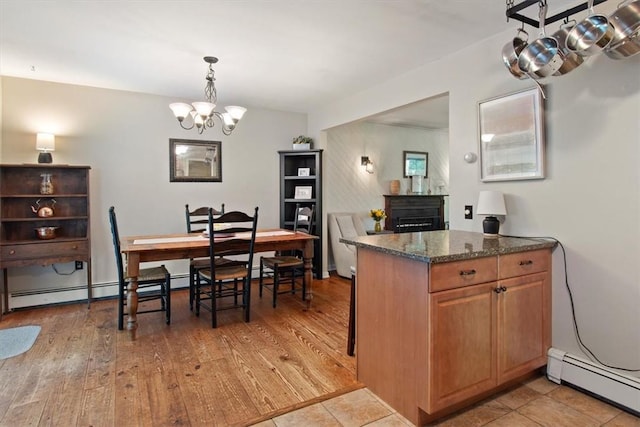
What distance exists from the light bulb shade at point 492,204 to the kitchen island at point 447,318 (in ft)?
0.87

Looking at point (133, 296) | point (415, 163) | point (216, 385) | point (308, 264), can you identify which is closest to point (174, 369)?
point (216, 385)

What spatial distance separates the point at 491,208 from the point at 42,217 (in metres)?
4.25

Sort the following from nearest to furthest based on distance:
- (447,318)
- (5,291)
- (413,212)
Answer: (447,318) < (5,291) < (413,212)

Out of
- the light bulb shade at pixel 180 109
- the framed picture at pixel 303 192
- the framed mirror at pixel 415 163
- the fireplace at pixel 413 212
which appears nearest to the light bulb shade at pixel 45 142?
the light bulb shade at pixel 180 109

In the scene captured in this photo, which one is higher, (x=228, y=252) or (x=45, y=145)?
(x=45, y=145)

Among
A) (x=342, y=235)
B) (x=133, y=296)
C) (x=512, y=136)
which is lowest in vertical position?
(x=133, y=296)

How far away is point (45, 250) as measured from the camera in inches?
139

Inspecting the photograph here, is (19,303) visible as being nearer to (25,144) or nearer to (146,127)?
(25,144)

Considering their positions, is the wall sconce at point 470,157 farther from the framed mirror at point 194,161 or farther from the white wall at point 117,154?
the framed mirror at point 194,161

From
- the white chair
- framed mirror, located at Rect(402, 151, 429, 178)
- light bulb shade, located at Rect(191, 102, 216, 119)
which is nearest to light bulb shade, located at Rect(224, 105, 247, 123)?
light bulb shade, located at Rect(191, 102, 216, 119)

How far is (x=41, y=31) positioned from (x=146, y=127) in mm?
1693

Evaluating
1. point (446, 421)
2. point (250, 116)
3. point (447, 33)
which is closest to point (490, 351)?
point (446, 421)

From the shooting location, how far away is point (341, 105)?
450 centimetres

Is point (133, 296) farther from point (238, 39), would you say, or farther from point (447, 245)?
point (447, 245)
